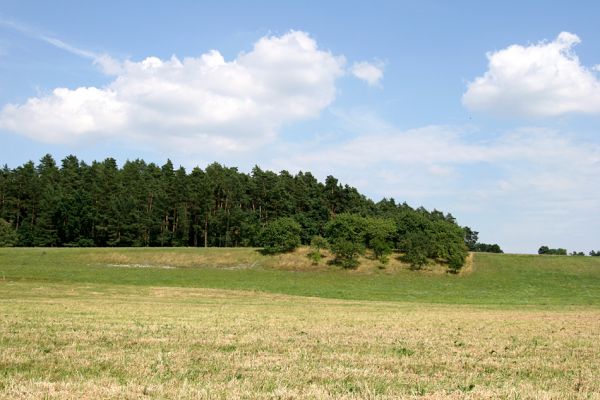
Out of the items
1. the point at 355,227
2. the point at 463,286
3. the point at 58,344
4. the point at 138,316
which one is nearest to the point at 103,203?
the point at 355,227

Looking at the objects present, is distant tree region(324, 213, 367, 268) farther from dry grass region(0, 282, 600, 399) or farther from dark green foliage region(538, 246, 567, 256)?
dark green foliage region(538, 246, 567, 256)

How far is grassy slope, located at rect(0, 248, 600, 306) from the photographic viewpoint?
197ft

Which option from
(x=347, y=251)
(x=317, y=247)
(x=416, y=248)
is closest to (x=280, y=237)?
(x=317, y=247)

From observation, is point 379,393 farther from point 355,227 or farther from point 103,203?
point 103,203

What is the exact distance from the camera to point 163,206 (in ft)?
414

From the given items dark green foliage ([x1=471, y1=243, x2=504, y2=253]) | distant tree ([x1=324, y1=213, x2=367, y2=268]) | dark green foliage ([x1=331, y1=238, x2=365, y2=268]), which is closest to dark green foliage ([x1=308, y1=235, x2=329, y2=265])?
distant tree ([x1=324, y1=213, x2=367, y2=268])

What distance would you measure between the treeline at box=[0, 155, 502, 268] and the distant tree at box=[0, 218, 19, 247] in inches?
27.7

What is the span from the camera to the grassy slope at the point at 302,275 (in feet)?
197

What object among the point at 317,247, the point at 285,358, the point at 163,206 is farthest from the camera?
the point at 163,206

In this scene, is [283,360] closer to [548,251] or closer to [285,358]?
[285,358]

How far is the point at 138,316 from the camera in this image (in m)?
23.3

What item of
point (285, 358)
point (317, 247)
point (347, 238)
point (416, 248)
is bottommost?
point (285, 358)

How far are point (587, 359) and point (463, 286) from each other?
57613 mm

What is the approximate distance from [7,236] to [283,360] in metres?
122
